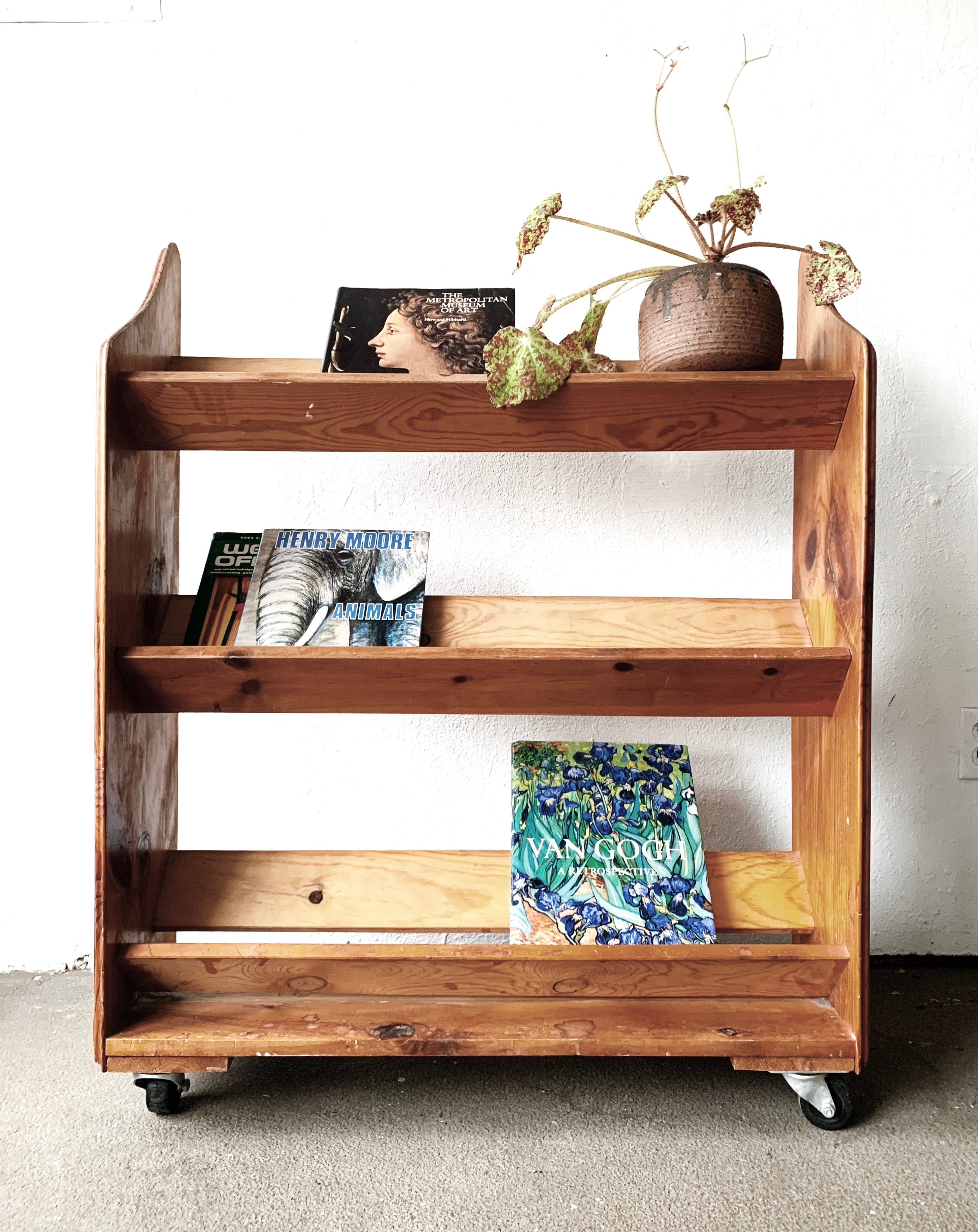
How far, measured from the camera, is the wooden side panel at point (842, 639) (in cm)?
123

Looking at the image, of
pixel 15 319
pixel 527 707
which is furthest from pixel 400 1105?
pixel 15 319

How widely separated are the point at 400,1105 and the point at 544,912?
351 mm

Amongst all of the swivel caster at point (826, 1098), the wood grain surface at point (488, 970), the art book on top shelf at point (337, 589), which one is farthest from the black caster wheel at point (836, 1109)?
the art book on top shelf at point (337, 589)

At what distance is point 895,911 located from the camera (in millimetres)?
1768

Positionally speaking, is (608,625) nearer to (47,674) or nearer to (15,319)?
(47,674)

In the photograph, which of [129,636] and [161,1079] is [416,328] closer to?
[129,636]

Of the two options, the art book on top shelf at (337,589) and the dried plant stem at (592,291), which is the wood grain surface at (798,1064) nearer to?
the art book on top shelf at (337,589)

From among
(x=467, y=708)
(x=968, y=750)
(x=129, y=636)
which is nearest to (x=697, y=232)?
(x=467, y=708)

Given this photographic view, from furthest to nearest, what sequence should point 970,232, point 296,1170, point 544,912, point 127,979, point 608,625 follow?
point 970,232 → point 608,625 → point 544,912 → point 127,979 → point 296,1170

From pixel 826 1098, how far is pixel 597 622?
30.4 inches

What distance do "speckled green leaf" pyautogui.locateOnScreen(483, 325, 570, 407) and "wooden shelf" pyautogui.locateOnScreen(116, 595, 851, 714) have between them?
37 centimetres

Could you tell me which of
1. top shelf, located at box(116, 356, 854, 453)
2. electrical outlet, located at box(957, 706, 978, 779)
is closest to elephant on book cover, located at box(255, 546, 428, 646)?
top shelf, located at box(116, 356, 854, 453)

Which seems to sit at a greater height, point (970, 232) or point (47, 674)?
point (970, 232)

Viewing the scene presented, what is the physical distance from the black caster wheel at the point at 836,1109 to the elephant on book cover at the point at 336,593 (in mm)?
881
